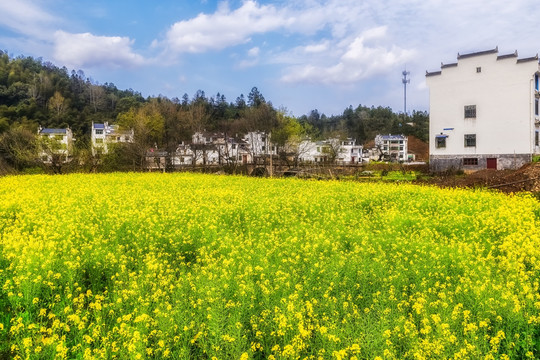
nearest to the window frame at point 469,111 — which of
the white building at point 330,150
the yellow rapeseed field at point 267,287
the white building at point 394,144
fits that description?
the white building at point 330,150

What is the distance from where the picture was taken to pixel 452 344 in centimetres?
436

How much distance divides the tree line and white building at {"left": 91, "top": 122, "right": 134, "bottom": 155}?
41.1 inches

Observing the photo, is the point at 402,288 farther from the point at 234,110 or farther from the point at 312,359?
the point at 234,110

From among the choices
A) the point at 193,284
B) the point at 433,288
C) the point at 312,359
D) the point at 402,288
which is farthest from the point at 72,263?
the point at 433,288

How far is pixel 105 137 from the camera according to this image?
54.4 meters

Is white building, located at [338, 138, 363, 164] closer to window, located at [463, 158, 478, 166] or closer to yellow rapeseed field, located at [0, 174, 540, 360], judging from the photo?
window, located at [463, 158, 478, 166]

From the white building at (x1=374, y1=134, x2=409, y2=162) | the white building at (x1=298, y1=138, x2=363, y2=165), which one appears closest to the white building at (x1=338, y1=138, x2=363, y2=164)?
the white building at (x1=298, y1=138, x2=363, y2=165)

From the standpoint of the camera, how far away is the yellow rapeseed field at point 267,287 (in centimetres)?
445

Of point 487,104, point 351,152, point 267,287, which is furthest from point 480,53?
point 351,152

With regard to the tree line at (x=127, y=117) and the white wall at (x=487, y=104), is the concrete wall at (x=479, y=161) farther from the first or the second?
the tree line at (x=127, y=117)

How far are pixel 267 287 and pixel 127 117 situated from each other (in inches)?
2211

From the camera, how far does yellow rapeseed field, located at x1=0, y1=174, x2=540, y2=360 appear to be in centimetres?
445

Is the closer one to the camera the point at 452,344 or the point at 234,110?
the point at 452,344

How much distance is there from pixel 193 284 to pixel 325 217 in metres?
6.12
